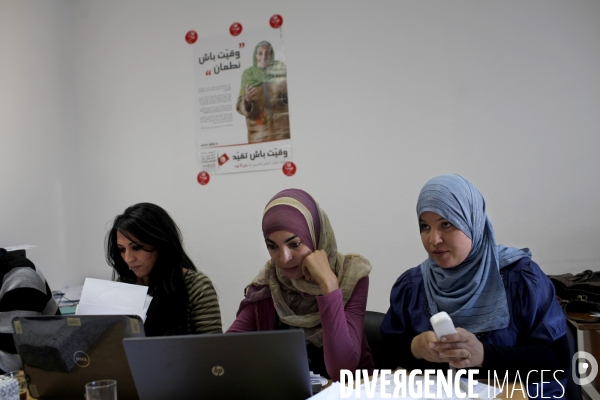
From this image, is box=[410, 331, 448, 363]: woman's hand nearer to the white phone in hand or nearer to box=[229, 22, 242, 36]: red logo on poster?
the white phone in hand

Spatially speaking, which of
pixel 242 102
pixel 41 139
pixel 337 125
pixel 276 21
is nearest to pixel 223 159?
pixel 242 102

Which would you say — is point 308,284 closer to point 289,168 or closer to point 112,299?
point 112,299

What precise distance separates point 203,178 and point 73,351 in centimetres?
194

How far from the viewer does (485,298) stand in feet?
5.13

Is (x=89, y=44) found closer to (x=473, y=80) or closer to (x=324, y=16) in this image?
(x=324, y=16)

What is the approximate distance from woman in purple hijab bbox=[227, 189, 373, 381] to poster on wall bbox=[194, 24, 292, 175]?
1213 millimetres

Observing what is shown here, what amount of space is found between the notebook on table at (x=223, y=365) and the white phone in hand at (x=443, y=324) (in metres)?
0.32

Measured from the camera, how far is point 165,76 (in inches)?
127

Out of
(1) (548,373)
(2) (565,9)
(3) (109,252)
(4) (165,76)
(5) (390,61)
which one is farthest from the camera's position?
(4) (165,76)

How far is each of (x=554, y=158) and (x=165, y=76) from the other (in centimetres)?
224

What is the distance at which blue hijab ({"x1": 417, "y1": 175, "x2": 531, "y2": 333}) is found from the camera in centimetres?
153

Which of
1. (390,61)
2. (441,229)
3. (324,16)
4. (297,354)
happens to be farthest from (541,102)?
(297,354)

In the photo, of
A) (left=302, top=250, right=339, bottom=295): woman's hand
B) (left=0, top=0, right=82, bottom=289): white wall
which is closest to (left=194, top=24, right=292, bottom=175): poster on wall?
(left=0, top=0, right=82, bottom=289): white wall

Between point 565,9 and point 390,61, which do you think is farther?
point 390,61
